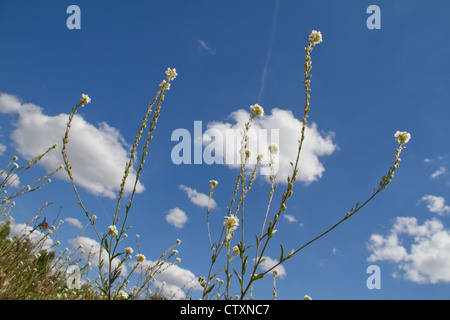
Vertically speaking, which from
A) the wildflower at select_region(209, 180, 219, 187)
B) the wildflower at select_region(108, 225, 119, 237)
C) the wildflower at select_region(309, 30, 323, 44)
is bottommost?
the wildflower at select_region(108, 225, 119, 237)

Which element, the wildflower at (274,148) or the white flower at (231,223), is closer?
the white flower at (231,223)

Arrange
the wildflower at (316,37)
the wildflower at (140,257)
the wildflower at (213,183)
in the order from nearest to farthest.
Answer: the wildflower at (316,37) → the wildflower at (213,183) → the wildflower at (140,257)

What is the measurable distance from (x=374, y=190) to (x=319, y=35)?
4.07 ft

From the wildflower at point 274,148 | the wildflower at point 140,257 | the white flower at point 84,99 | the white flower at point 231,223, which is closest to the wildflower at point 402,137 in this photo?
the wildflower at point 274,148

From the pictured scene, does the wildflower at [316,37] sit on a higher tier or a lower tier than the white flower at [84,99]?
higher

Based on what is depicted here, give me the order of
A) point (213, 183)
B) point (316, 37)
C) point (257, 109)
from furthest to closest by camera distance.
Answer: point (213, 183)
point (257, 109)
point (316, 37)

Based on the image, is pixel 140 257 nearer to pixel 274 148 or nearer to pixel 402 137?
pixel 274 148

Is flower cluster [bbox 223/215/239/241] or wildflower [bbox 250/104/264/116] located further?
wildflower [bbox 250/104/264/116]

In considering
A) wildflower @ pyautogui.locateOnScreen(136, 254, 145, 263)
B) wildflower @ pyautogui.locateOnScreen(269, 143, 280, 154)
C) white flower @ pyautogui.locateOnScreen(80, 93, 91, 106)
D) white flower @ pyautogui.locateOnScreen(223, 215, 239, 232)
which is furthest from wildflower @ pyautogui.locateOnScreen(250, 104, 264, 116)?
wildflower @ pyautogui.locateOnScreen(136, 254, 145, 263)

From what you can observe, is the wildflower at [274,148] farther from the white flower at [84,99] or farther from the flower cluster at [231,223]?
the white flower at [84,99]

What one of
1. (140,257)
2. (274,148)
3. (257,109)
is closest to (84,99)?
(257,109)

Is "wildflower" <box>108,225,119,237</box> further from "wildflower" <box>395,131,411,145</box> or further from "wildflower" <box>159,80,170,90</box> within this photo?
"wildflower" <box>395,131,411,145</box>
